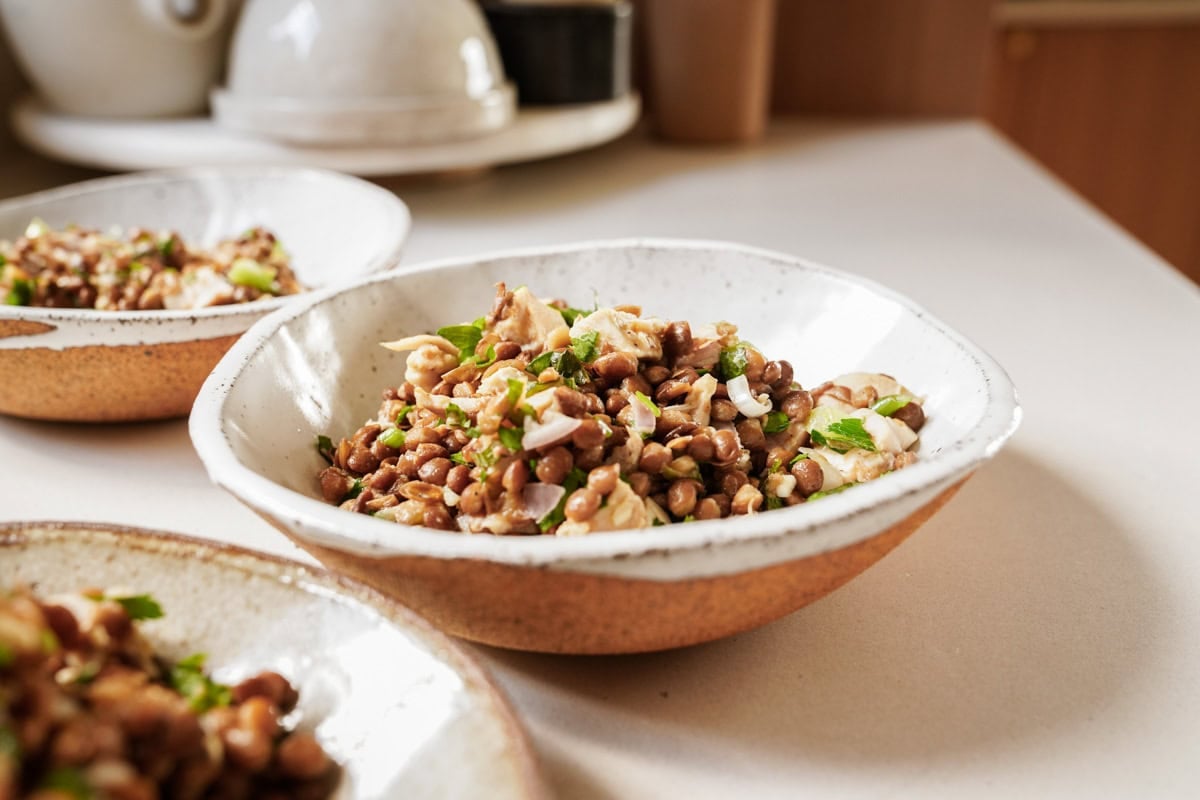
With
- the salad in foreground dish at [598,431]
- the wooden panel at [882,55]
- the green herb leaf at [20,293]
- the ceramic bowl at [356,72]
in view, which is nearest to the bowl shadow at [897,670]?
the salad in foreground dish at [598,431]

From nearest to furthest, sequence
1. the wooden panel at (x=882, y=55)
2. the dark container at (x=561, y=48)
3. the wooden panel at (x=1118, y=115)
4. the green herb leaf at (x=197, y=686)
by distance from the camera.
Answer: the green herb leaf at (x=197, y=686) < the dark container at (x=561, y=48) < the wooden panel at (x=882, y=55) < the wooden panel at (x=1118, y=115)


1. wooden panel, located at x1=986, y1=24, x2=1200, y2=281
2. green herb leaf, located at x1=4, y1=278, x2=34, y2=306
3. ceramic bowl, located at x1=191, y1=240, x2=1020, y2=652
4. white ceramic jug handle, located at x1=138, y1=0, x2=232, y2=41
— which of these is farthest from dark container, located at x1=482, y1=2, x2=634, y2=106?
wooden panel, located at x1=986, y1=24, x2=1200, y2=281

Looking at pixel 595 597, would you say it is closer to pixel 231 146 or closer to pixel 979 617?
pixel 979 617

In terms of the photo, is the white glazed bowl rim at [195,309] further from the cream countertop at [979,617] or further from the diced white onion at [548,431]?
the diced white onion at [548,431]

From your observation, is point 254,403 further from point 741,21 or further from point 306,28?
point 741,21

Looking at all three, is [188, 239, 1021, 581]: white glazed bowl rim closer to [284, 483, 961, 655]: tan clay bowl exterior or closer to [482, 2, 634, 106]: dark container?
[284, 483, 961, 655]: tan clay bowl exterior

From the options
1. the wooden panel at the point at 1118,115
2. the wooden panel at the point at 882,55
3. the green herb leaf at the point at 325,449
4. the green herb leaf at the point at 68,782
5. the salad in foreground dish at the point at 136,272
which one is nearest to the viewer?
the green herb leaf at the point at 68,782
